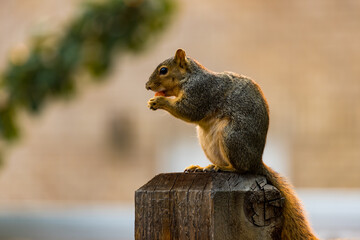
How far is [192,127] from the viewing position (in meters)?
7.53

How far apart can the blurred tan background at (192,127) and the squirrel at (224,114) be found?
18.9 ft

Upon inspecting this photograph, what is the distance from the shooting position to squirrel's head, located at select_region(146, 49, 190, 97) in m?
1.61

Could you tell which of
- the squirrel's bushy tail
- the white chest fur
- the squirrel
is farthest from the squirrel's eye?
the squirrel's bushy tail

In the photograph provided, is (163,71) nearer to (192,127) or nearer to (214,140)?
(214,140)

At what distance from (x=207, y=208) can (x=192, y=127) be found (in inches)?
250

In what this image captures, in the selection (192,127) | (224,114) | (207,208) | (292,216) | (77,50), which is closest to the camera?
(207,208)

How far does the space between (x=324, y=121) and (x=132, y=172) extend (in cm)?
253

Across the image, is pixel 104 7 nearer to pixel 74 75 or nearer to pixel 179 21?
pixel 74 75

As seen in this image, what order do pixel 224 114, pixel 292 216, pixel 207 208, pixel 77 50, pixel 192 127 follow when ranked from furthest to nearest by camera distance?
pixel 192 127 < pixel 77 50 < pixel 224 114 < pixel 292 216 < pixel 207 208

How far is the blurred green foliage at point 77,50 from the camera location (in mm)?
3195

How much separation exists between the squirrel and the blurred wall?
580 cm

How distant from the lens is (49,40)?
3434 millimetres

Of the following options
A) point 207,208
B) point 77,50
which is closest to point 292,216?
point 207,208

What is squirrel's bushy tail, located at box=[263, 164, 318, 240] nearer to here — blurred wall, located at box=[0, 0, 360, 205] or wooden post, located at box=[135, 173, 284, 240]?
wooden post, located at box=[135, 173, 284, 240]
